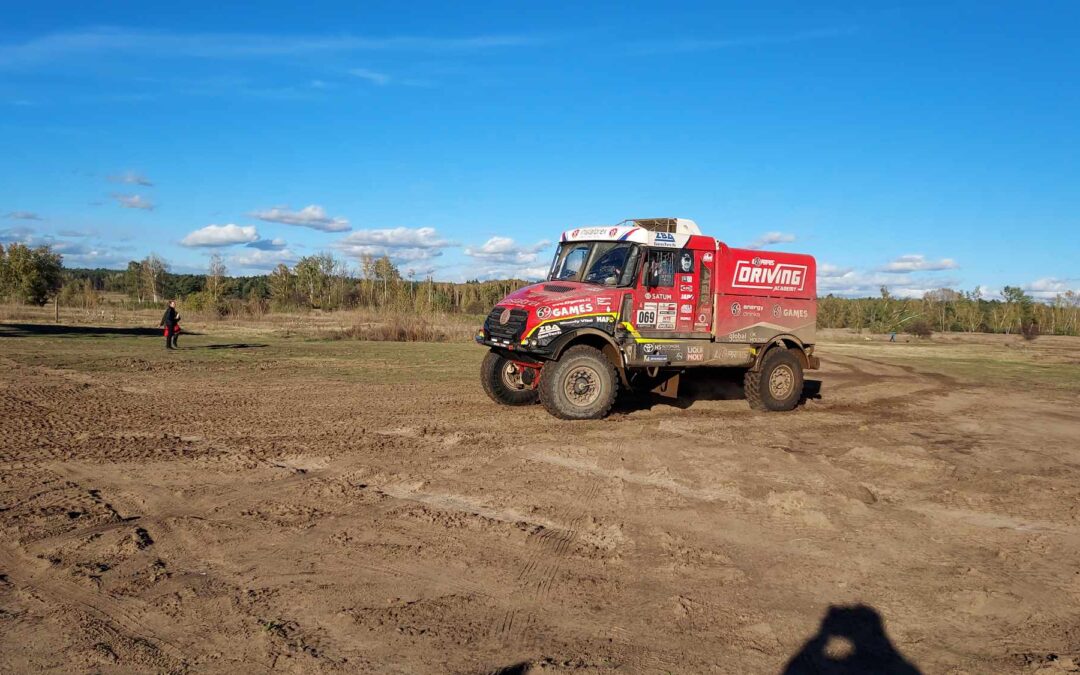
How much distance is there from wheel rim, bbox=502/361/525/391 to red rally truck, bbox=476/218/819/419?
0.02 m

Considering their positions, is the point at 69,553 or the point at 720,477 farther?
the point at 720,477

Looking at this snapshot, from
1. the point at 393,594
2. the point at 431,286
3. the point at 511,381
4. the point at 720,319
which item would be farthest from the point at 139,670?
the point at 431,286

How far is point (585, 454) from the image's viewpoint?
8.95 metres

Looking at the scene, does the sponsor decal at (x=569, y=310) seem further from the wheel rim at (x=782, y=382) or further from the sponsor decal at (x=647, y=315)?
the wheel rim at (x=782, y=382)

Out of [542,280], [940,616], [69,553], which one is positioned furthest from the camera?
[542,280]

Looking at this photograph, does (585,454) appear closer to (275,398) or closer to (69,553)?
(69,553)

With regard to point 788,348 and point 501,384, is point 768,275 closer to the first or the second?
point 788,348

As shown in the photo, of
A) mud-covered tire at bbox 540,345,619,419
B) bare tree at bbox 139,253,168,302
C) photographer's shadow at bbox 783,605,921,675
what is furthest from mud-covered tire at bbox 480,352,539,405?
bare tree at bbox 139,253,168,302

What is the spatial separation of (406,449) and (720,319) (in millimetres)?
6249

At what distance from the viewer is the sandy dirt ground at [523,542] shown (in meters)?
4.18

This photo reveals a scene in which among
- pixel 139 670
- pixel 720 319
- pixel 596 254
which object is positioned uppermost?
pixel 596 254

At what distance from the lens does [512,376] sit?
12805 mm

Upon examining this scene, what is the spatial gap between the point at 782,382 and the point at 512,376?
5.06 meters

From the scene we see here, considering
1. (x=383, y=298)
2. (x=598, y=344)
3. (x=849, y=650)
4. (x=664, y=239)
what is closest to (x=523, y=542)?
(x=849, y=650)
